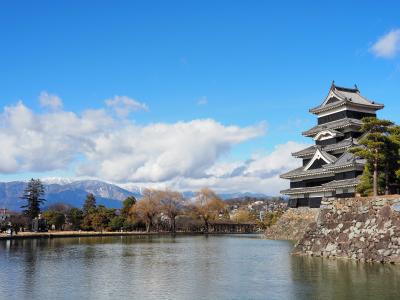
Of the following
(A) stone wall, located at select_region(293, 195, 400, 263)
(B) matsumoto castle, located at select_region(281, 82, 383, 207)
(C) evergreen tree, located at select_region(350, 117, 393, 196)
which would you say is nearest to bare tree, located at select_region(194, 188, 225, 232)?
(B) matsumoto castle, located at select_region(281, 82, 383, 207)

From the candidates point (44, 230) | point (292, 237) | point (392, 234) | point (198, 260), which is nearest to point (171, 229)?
point (44, 230)

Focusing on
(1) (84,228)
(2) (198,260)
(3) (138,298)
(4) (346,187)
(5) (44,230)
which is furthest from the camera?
(1) (84,228)

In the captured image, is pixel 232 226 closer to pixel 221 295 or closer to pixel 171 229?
pixel 171 229

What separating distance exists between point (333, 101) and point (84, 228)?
4992cm

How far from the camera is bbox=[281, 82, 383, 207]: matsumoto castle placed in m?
45.8

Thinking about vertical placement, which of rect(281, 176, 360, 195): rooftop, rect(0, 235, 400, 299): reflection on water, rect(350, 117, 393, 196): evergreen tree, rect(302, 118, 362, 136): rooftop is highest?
rect(302, 118, 362, 136): rooftop

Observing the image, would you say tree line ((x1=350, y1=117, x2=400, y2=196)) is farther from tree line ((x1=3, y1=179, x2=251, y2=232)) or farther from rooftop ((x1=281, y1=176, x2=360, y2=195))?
tree line ((x1=3, y1=179, x2=251, y2=232))

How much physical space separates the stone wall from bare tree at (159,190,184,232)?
165ft

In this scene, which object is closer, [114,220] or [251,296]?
[251,296]

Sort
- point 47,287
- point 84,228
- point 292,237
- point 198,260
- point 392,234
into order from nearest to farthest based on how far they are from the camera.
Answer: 1. point 47,287
2. point 392,234
3. point 198,260
4. point 292,237
5. point 84,228

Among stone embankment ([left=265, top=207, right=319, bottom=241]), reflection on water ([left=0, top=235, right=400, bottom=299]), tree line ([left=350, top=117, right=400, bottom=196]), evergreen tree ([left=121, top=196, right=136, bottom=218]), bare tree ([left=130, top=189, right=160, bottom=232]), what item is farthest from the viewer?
evergreen tree ([left=121, top=196, right=136, bottom=218])

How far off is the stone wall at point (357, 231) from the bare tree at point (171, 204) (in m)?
50.3

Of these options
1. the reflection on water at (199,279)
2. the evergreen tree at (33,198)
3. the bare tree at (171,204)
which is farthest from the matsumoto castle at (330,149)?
the evergreen tree at (33,198)

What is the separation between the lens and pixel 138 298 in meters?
15.6
